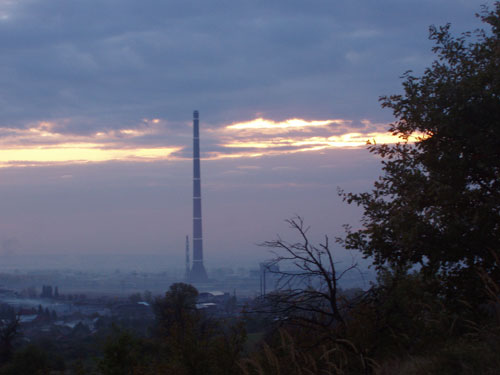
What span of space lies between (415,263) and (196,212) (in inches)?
5111

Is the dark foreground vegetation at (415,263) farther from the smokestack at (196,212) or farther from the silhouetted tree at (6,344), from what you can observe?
the smokestack at (196,212)

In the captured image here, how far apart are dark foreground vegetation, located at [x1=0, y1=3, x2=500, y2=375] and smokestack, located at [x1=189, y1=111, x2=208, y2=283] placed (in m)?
127

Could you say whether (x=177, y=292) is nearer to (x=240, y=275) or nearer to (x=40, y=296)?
(x=40, y=296)

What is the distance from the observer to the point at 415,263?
42.4 ft

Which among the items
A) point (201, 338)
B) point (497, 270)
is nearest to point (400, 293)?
point (497, 270)

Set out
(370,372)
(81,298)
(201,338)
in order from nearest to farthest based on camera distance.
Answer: (370,372), (201,338), (81,298)

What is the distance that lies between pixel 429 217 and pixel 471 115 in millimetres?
2240

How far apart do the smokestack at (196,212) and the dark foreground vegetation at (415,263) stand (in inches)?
4990

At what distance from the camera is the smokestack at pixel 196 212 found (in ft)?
464

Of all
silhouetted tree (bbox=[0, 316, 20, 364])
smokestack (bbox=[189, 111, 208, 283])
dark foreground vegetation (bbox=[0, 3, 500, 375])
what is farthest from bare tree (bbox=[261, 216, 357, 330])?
smokestack (bbox=[189, 111, 208, 283])

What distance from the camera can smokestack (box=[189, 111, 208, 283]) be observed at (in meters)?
142

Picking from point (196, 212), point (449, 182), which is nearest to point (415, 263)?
point (449, 182)

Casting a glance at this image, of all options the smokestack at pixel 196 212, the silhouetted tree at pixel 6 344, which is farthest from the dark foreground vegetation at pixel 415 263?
the smokestack at pixel 196 212

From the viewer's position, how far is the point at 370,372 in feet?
30.8
